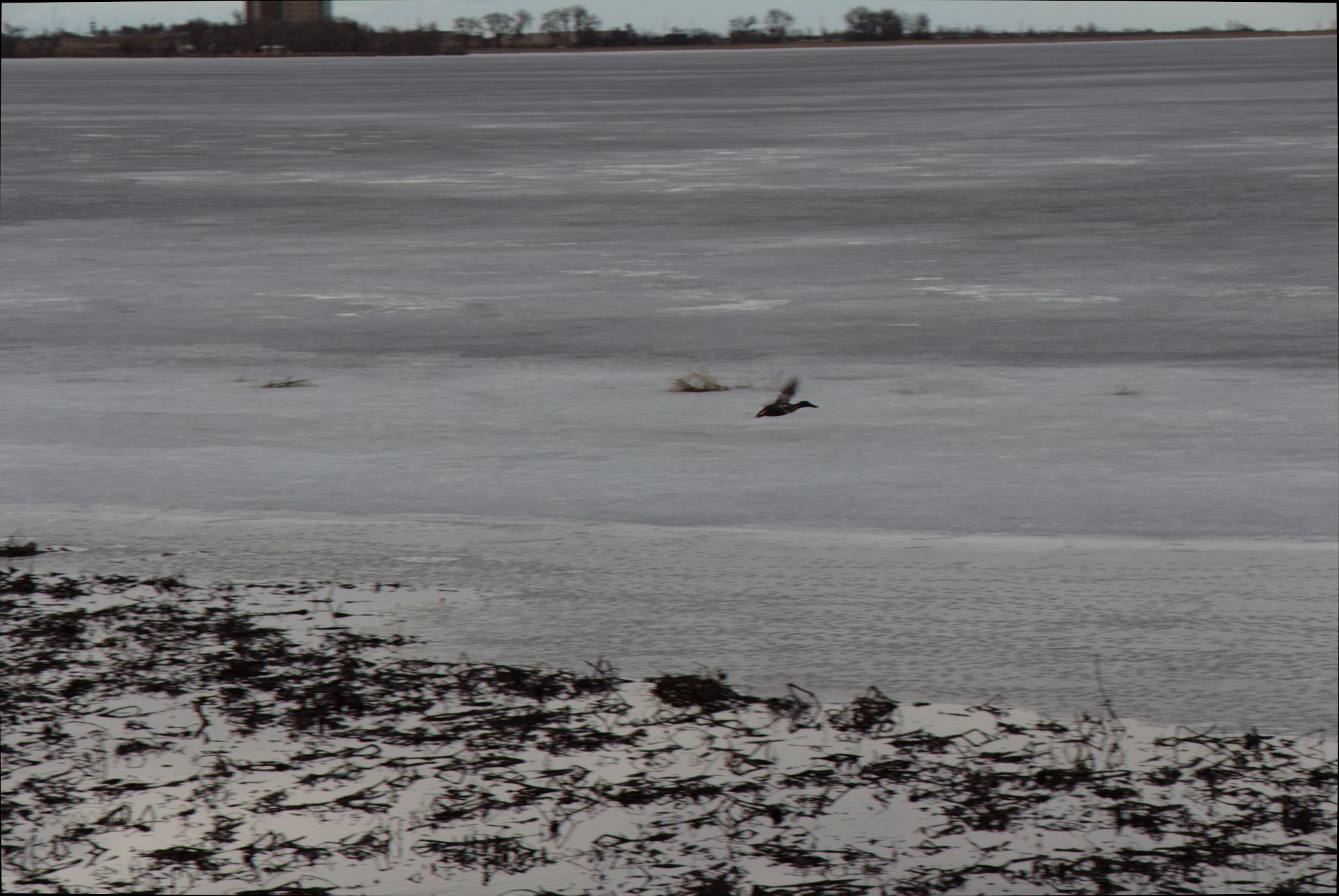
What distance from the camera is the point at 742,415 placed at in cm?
786

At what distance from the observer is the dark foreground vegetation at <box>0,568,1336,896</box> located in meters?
3.32

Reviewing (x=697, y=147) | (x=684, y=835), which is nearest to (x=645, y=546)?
(x=684, y=835)

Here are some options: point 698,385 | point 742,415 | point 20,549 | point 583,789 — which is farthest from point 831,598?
point 698,385

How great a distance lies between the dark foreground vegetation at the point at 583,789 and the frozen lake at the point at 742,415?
10.7 inches

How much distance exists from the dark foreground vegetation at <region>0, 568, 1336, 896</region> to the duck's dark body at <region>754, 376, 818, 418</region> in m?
3.49

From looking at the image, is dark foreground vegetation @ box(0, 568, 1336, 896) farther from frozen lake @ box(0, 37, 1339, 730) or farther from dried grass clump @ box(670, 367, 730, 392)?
dried grass clump @ box(670, 367, 730, 392)

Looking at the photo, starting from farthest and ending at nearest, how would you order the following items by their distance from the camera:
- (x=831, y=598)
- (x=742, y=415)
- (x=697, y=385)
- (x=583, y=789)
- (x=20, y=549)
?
1. (x=697, y=385)
2. (x=742, y=415)
3. (x=20, y=549)
4. (x=831, y=598)
5. (x=583, y=789)

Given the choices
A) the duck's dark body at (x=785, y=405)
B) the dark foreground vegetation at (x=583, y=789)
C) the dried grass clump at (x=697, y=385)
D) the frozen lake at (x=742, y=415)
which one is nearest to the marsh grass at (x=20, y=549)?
the frozen lake at (x=742, y=415)

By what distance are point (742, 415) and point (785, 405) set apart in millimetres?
201

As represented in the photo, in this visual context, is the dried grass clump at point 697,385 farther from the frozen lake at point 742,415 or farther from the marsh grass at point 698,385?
the frozen lake at point 742,415

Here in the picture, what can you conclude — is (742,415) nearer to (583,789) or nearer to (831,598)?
(831,598)

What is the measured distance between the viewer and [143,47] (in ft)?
564

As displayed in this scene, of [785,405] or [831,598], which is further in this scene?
[785,405]

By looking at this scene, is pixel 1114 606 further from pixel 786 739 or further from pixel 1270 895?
pixel 1270 895
